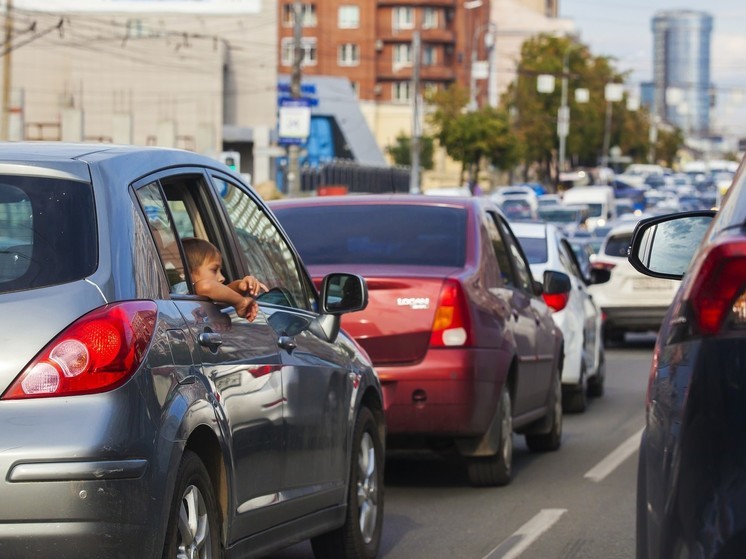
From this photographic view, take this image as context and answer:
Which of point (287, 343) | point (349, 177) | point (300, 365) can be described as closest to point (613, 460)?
point (300, 365)

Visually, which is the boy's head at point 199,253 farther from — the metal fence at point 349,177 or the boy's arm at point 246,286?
the metal fence at point 349,177

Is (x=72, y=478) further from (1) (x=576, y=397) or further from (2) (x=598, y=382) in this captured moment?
(2) (x=598, y=382)

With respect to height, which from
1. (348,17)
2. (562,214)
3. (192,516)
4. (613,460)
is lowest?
(562,214)

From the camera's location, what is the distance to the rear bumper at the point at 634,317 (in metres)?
22.2

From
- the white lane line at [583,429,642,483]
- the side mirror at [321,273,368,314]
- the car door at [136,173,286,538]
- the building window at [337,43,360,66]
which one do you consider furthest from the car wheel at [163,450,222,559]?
the building window at [337,43,360,66]

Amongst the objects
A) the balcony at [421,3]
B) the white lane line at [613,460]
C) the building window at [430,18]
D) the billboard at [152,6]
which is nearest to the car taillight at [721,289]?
the white lane line at [613,460]

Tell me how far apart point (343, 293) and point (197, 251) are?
47.5 inches

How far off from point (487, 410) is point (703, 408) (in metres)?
6.25

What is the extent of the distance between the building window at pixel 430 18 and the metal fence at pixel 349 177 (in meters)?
33.4

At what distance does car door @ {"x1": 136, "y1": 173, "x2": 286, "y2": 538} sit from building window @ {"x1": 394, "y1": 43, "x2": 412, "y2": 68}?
114m

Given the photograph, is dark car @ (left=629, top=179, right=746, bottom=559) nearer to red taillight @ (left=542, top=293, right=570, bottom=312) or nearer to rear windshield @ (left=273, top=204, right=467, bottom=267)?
rear windshield @ (left=273, top=204, right=467, bottom=267)

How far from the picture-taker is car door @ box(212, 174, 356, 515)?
20.0ft

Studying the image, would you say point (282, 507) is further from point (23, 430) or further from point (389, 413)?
point (389, 413)

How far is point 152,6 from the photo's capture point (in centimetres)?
7619
